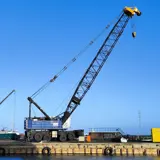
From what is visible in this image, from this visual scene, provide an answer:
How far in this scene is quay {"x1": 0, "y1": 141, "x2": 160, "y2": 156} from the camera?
219 ft

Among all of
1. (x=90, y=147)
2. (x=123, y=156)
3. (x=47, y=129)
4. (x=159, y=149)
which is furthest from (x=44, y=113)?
(x=159, y=149)

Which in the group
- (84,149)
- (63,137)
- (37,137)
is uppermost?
(37,137)

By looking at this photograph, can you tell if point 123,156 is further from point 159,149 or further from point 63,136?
point 63,136

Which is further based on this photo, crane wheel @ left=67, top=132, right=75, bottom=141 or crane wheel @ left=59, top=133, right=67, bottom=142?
crane wheel @ left=67, top=132, right=75, bottom=141

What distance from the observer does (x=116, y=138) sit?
77.1 meters

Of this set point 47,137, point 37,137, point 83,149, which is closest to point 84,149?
point 83,149

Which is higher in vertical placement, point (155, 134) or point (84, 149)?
point (155, 134)

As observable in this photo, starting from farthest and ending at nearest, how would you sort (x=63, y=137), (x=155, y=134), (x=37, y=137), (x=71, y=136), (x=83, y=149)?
(x=71, y=136)
(x=63, y=137)
(x=37, y=137)
(x=155, y=134)
(x=83, y=149)

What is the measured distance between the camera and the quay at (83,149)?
66812 millimetres

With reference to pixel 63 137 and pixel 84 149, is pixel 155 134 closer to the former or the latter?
pixel 84 149

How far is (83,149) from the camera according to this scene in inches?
2657

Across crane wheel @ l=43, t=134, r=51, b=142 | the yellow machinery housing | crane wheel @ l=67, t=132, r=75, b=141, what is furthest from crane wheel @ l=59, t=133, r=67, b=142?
the yellow machinery housing

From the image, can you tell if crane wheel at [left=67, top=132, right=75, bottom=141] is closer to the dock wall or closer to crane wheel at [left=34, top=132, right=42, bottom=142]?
crane wheel at [left=34, top=132, right=42, bottom=142]

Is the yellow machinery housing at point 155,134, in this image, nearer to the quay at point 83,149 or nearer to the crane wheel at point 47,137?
the quay at point 83,149
